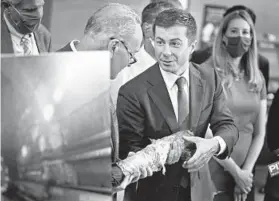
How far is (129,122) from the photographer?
4.50ft

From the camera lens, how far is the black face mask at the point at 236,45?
160 cm

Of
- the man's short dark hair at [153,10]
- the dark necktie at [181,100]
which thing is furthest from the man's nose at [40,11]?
the dark necktie at [181,100]

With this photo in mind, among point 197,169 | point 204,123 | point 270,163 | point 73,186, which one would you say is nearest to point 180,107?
point 204,123

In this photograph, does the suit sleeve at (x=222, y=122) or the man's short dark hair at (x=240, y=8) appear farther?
the man's short dark hair at (x=240, y=8)

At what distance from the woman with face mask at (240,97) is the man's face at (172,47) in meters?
0.17

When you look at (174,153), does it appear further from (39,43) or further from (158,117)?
(39,43)

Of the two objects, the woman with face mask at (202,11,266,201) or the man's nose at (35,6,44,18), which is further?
the woman with face mask at (202,11,266,201)

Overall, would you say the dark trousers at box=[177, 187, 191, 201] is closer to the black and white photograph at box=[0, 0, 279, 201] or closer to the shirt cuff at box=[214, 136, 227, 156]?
the black and white photograph at box=[0, 0, 279, 201]

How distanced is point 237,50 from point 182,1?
297mm

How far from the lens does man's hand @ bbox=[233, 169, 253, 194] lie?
5.45ft

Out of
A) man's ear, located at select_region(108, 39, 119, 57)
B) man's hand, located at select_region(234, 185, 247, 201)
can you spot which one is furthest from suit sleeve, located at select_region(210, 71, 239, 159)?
man's ear, located at select_region(108, 39, 119, 57)

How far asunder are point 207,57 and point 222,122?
0.90 feet

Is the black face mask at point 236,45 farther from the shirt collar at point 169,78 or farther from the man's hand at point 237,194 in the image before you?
the man's hand at point 237,194

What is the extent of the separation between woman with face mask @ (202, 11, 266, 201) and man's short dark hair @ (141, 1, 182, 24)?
0.27 meters
